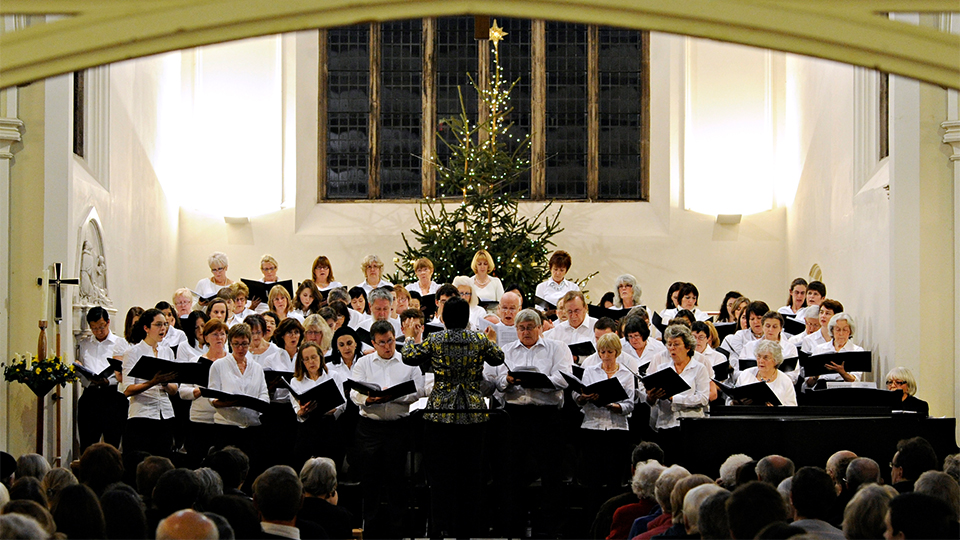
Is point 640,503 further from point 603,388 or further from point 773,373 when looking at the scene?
point 773,373

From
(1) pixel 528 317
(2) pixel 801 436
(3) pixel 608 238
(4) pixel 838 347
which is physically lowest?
(2) pixel 801 436

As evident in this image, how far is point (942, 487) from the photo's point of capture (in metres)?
4.63

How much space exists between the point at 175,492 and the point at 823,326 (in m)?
6.33

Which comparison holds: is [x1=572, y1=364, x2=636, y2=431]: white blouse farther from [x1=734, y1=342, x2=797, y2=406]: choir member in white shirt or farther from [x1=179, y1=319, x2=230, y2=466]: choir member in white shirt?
[x1=179, y1=319, x2=230, y2=466]: choir member in white shirt

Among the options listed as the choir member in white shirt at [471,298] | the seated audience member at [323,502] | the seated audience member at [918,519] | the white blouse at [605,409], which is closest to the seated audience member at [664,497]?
the seated audience member at [918,519]

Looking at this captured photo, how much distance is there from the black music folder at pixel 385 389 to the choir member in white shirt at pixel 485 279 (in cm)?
381

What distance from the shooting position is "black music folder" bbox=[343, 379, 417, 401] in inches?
272

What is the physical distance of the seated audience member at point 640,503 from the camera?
5215 mm

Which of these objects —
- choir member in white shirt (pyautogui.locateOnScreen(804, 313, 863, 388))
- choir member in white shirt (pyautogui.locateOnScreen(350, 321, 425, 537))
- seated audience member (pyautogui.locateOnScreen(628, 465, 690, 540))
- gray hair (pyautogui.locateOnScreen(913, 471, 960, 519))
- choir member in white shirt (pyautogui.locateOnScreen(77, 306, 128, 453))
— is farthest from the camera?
choir member in white shirt (pyautogui.locateOnScreen(77, 306, 128, 453))

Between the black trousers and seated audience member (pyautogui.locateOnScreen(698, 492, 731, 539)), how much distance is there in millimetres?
6083

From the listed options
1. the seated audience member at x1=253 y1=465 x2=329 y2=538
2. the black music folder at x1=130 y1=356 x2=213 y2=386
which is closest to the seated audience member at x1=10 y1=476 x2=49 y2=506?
the seated audience member at x1=253 y1=465 x2=329 y2=538

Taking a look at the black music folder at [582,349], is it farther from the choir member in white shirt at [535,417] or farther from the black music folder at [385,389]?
the black music folder at [385,389]

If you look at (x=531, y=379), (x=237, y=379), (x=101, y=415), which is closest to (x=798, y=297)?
(x=531, y=379)

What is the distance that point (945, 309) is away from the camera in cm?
923
